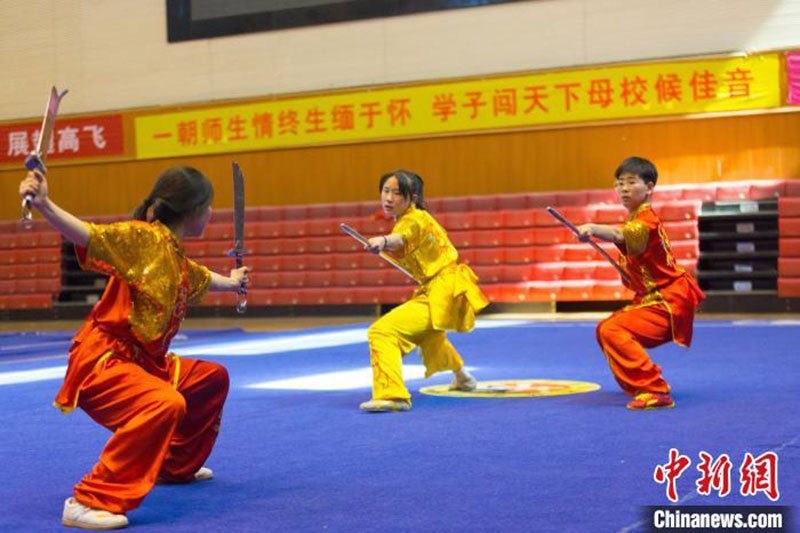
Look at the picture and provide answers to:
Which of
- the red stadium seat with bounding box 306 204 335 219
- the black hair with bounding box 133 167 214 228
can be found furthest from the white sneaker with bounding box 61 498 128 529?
the red stadium seat with bounding box 306 204 335 219

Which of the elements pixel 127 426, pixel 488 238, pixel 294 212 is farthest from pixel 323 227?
pixel 127 426

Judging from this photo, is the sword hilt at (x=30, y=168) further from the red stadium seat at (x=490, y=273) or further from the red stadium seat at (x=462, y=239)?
the red stadium seat at (x=462, y=239)

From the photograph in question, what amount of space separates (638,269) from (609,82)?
33.1 feet

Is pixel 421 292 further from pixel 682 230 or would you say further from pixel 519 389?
pixel 682 230

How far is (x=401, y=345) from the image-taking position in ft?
20.7

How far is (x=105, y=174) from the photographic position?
62.4 feet

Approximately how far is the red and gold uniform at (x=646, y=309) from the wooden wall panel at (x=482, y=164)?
9.73 meters

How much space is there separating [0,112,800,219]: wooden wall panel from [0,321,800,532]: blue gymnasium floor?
7378mm

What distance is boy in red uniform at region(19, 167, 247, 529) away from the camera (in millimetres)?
3494

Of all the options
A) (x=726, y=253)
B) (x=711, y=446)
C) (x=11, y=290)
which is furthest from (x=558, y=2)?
(x=711, y=446)

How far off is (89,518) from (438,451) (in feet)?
5.41

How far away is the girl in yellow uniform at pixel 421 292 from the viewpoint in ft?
20.5

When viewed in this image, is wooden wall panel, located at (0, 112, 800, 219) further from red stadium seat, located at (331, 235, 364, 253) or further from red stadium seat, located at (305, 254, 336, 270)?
red stadium seat, located at (305, 254, 336, 270)

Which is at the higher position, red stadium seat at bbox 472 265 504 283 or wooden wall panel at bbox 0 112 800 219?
wooden wall panel at bbox 0 112 800 219
